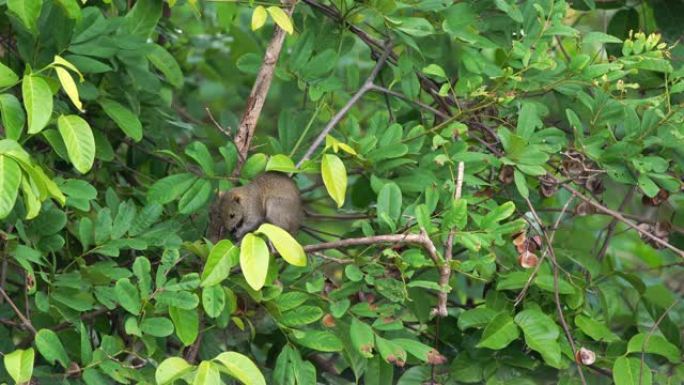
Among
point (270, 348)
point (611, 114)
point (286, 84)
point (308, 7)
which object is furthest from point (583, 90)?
point (286, 84)

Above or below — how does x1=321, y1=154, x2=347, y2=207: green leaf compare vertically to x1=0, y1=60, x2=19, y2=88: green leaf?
below

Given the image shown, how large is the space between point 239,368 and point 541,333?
88cm

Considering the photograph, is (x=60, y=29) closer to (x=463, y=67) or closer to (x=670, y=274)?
(x=463, y=67)

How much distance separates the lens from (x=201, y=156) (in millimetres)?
2764

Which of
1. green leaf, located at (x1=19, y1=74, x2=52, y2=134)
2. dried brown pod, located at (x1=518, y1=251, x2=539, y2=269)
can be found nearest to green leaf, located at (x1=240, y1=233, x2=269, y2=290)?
green leaf, located at (x1=19, y1=74, x2=52, y2=134)

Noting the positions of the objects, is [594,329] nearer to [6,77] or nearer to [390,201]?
[390,201]

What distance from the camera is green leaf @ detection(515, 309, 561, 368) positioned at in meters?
2.72

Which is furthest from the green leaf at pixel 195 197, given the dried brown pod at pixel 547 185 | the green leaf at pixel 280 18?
the dried brown pod at pixel 547 185

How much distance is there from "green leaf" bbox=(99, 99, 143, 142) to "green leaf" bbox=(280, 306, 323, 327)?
60 cm

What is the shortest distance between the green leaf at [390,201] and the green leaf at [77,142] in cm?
70

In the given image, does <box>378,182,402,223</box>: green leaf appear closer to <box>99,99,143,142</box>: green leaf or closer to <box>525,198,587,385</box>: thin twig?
<box>525,198,587,385</box>: thin twig

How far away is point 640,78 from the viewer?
10.4ft

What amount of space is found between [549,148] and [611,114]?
19 cm

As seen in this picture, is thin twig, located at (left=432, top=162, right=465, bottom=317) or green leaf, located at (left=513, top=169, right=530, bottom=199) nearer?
thin twig, located at (left=432, top=162, right=465, bottom=317)
